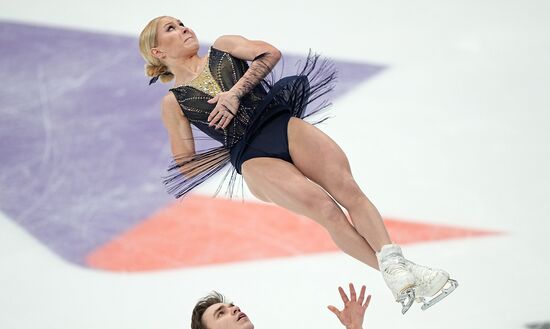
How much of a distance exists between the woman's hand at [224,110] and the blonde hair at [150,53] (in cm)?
49

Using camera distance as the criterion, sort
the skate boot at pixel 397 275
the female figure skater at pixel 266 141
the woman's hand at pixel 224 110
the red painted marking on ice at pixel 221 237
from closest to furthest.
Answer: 1. the skate boot at pixel 397 275
2. the female figure skater at pixel 266 141
3. the woman's hand at pixel 224 110
4. the red painted marking on ice at pixel 221 237

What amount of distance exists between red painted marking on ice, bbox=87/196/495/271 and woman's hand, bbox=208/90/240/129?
1306mm

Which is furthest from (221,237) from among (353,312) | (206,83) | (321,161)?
(353,312)

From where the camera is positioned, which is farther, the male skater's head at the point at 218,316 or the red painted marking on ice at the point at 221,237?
the red painted marking on ice at the point at 221,237

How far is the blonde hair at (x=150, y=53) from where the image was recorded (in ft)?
14.4

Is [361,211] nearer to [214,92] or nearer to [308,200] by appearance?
[308,200]

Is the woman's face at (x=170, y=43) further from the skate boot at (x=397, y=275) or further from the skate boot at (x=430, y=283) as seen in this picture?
the skate boot at (x=430, y=283)

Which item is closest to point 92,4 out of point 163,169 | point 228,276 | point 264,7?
point 264,7

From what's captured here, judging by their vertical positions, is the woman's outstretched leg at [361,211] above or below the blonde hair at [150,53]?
below

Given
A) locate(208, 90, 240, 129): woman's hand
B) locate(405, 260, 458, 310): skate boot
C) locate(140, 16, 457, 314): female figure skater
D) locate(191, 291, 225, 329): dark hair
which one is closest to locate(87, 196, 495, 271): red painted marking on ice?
locate(140, 16, 457, 314): female figure skater

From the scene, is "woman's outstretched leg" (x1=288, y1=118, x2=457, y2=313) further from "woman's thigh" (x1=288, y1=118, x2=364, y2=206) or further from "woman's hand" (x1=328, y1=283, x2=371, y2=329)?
"woman's hand" (x1=328, y1=283, x2=371, y2=329)

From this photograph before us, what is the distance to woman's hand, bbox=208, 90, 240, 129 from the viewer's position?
13.5 feet

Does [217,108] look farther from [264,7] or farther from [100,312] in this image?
[264,7]

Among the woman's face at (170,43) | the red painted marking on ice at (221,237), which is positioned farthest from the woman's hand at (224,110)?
the red painted marking on ice at (221,237)
